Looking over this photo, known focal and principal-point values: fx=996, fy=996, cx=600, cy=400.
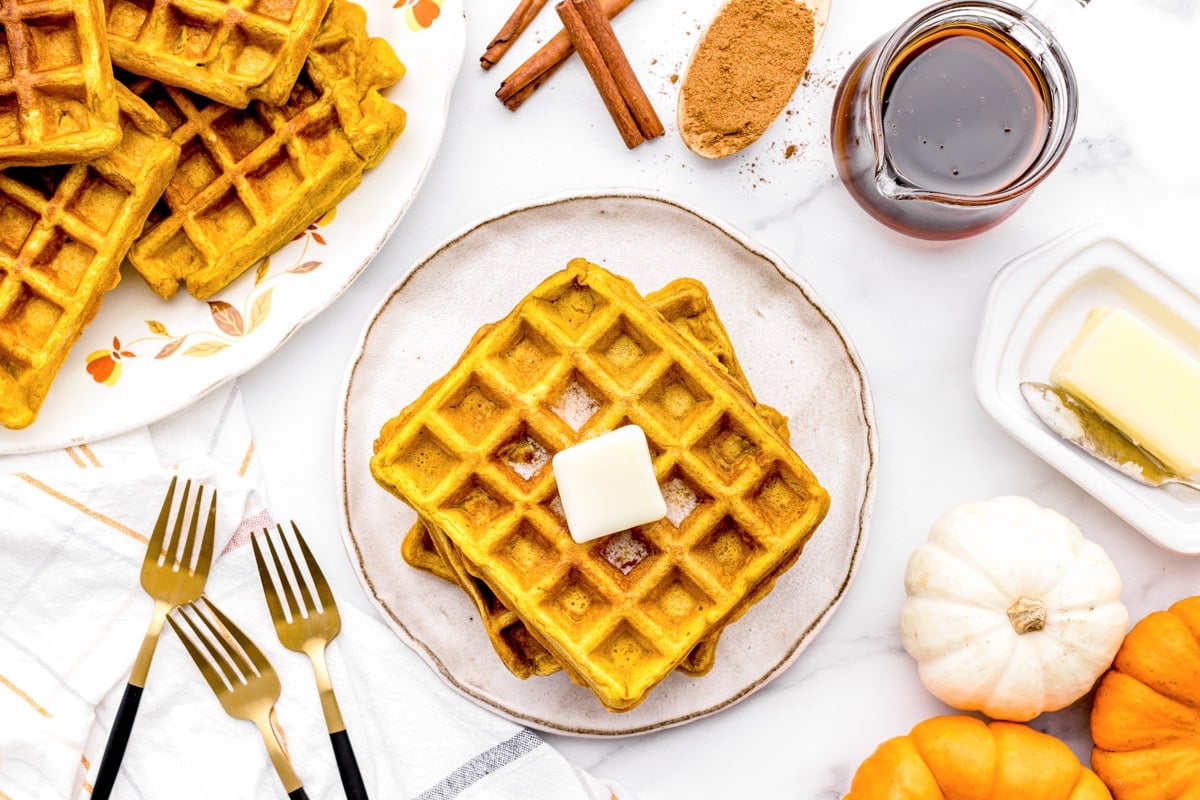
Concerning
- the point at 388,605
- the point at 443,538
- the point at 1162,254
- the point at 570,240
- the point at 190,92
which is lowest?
the point at 1162,254

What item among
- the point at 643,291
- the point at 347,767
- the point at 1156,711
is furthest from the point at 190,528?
the point at 1156,711

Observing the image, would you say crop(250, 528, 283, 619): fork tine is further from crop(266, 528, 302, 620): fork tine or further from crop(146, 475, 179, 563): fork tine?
crop(146, 475, 179, 563): fork tine

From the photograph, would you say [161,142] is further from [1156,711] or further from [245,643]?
[1156,711]

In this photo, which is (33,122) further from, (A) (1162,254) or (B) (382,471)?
(A) (1162,254)

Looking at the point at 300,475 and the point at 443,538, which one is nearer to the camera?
the point at 443,538

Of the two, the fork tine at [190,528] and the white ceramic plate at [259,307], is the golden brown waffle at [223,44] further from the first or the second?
the fork tine at [190,528]

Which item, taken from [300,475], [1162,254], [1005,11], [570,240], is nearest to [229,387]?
[300,475]

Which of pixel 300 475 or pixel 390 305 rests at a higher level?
pixel 390 305

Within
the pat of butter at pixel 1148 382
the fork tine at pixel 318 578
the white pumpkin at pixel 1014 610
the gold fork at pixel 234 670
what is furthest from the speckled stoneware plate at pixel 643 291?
the pat of butter at pixel 1148 382
